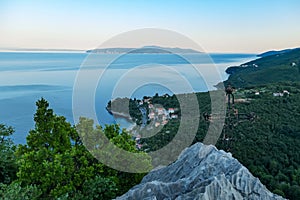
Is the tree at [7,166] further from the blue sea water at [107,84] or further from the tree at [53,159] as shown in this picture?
the blue sea water at [107,84]

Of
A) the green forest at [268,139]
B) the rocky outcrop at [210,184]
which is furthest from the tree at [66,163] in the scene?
the green forest at [268,139]

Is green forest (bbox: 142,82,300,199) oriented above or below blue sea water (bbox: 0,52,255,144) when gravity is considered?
below

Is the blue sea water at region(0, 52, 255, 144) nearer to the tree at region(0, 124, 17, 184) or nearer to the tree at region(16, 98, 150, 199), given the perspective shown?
the tree at region(16, 98, 150, 199)

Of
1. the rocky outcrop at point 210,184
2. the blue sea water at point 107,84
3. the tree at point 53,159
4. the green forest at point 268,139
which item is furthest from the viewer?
the green forest at point 268,139

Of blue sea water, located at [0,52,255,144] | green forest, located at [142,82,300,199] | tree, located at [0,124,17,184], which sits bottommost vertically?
green forest, located at [142,82,300,199]

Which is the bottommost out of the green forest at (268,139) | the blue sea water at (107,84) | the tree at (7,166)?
the green forest at (268,139)

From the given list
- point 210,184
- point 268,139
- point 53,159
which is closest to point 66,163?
point 53,159

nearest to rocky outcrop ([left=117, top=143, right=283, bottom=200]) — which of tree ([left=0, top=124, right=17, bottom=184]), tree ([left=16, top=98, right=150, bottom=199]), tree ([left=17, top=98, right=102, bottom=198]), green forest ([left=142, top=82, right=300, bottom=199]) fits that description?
tree ([left=16, top=98, right=150, bottom=199])

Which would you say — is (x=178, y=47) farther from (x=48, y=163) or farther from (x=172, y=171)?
(x=48, y=163)

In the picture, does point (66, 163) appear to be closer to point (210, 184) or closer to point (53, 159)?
point (53, 159)
